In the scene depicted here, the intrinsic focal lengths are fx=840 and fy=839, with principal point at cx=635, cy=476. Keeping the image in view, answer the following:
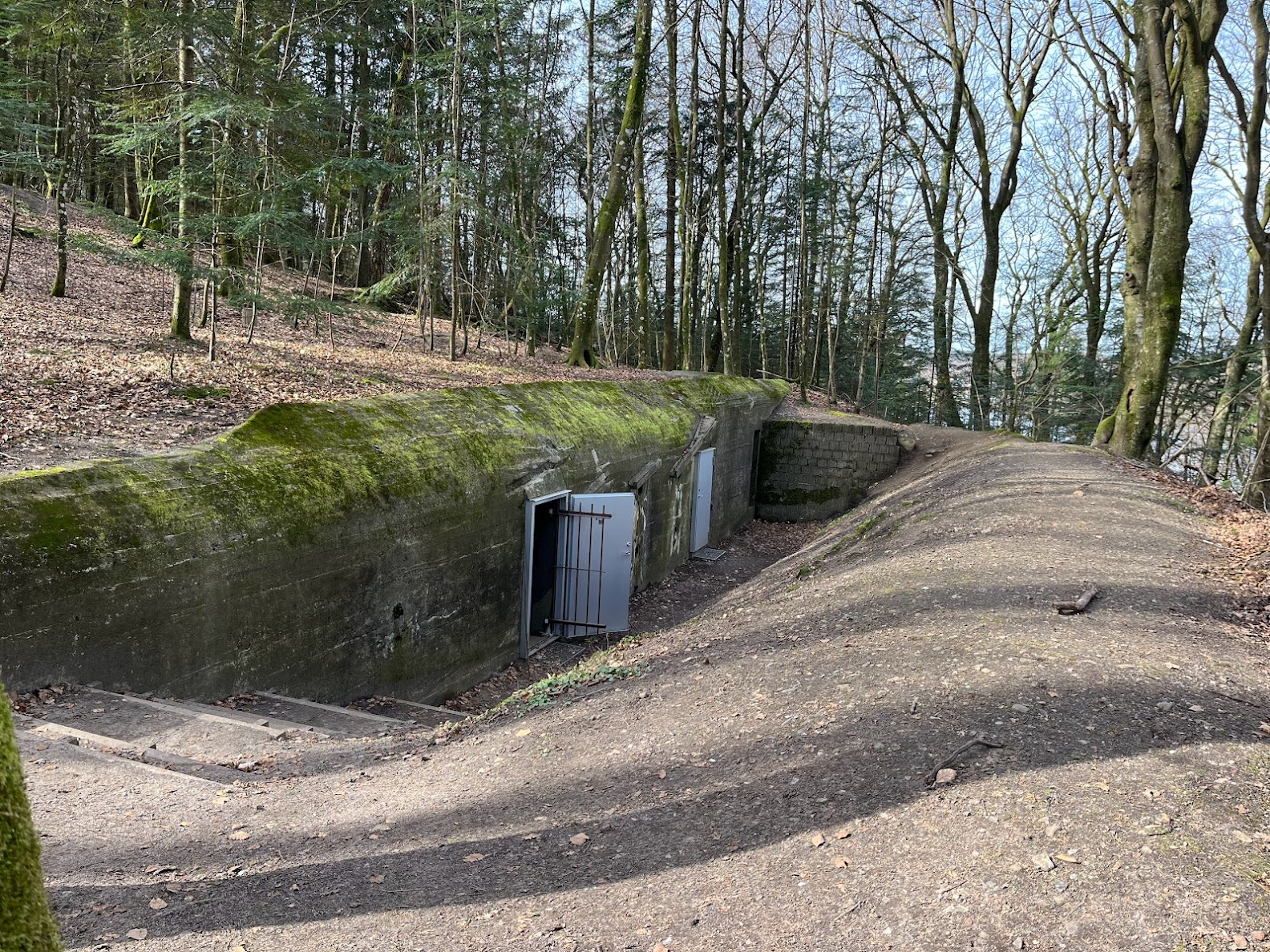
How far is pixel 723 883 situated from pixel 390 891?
1535 mm

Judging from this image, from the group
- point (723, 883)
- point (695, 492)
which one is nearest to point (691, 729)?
point (723, 883)

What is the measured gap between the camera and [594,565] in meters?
11.4

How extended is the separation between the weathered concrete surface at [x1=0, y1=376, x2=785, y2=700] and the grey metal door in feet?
12.9

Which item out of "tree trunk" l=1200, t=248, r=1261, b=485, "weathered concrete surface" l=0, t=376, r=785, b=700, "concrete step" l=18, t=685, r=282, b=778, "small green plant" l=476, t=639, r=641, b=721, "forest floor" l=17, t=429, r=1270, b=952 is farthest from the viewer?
"tree trunk" l=1200, t=248, r=1261, b=485

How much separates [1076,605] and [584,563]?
635cm

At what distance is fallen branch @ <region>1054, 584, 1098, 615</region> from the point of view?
6613 millimetres

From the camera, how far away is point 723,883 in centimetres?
379

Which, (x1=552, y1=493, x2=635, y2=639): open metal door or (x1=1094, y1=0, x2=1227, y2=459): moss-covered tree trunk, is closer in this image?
(x1=552, y1=493, x2=635, y2=639): open metal door

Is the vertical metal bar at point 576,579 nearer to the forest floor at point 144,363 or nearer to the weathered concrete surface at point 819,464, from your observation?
the forest floor at point 144,363

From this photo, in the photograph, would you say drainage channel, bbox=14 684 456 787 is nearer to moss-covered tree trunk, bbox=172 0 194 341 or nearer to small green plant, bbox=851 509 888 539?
moss-covered tree trunk, bbox=172 0 194 341

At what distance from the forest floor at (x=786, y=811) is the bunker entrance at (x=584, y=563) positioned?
4166mm

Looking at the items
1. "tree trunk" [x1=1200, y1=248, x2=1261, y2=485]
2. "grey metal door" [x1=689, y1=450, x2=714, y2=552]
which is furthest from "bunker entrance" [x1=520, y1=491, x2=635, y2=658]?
"tree trunk" [x1=1200, y1=248, x2=1261, y2=485]

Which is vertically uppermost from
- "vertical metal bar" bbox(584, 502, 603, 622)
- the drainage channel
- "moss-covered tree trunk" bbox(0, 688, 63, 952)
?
"moss-covered tree trunk" bbox(0, 688, 63, 952)

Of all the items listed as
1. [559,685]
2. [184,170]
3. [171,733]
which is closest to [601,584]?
[559,685]
